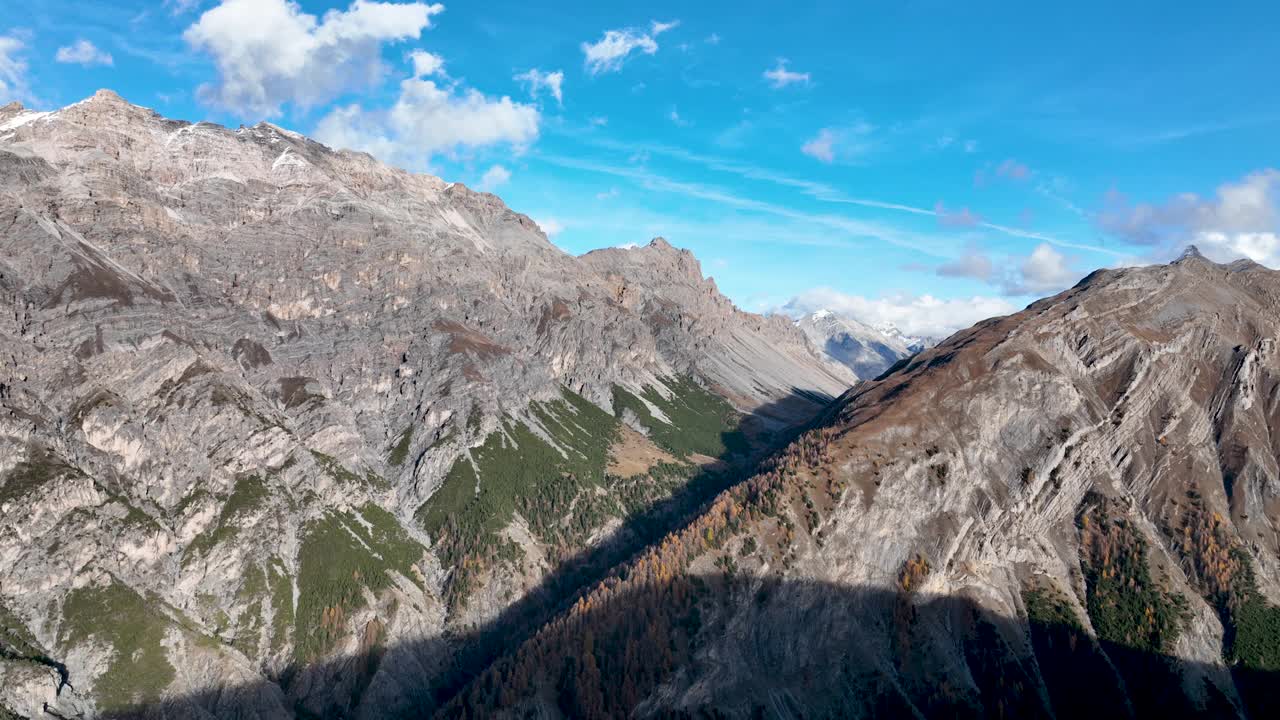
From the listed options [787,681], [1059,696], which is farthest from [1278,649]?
[787,681]

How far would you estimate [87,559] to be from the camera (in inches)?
7574

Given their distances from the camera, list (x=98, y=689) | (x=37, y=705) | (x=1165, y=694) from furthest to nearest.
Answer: (x=1165, y=694)
(x=98, y=689)
(x=37, y=705)

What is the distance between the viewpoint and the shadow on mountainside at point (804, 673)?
590 feet

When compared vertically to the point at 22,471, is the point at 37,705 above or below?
below

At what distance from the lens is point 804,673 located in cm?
18912

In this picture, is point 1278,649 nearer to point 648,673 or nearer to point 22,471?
point 648,673

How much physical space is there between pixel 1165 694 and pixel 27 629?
884 ft

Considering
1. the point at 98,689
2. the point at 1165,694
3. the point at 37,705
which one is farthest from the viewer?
the point at 1165,694

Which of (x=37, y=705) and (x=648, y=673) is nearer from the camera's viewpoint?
(x=37, y=705)

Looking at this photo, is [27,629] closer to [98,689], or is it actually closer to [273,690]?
[98,689]

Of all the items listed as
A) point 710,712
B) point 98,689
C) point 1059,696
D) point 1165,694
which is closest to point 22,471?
point 98,689

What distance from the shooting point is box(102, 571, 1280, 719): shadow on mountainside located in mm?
179750

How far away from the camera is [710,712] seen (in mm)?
176500

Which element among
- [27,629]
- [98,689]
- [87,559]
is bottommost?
[98,689]
